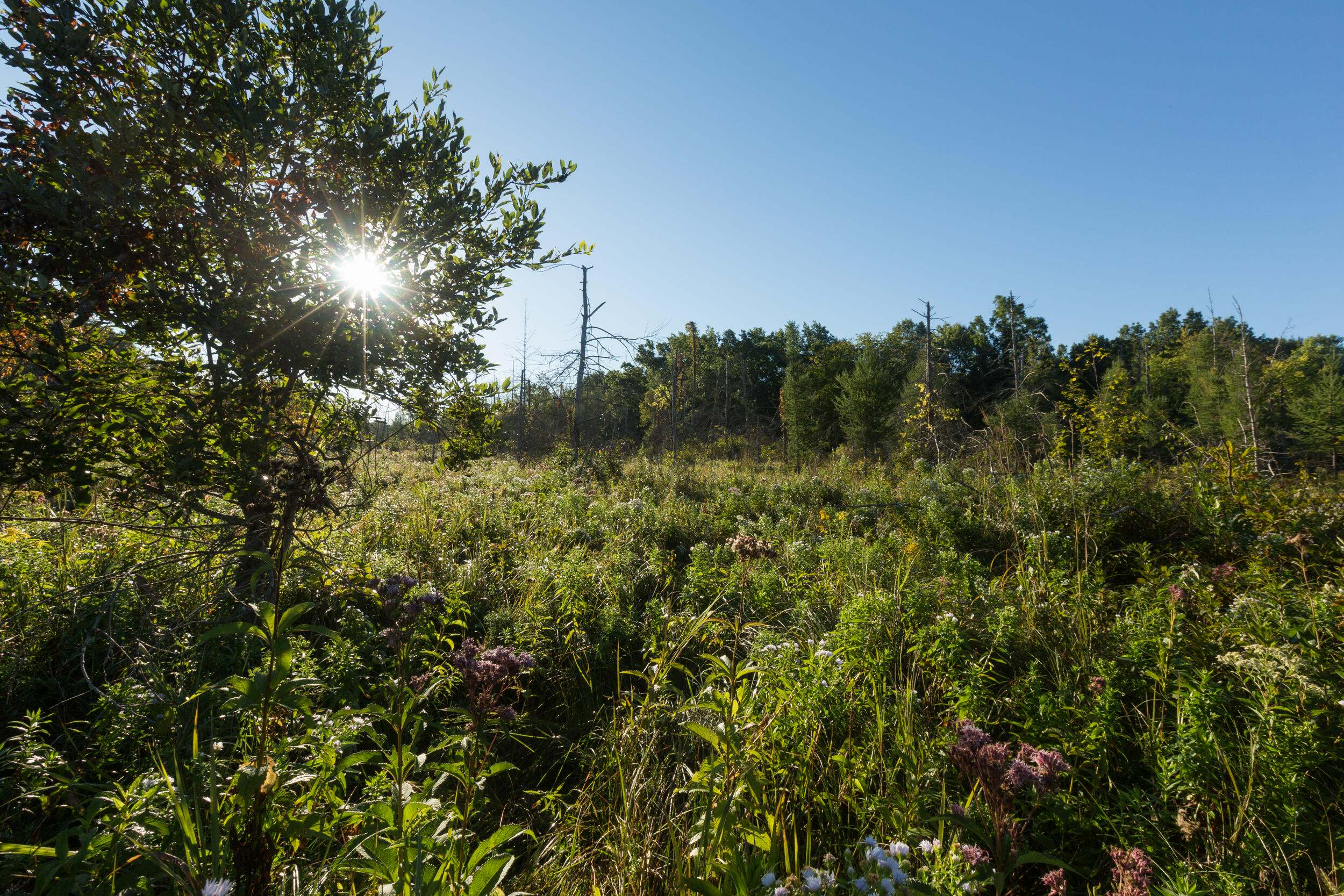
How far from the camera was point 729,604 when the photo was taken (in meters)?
4.05

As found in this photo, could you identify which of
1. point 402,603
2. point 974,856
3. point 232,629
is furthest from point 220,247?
point 974,856

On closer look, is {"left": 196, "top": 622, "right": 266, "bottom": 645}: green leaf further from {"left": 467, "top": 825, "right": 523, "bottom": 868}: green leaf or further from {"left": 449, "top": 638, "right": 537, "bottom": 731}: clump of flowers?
{"left": 467, "top": 825, "right": 523, "bottom": 868}: green leaf

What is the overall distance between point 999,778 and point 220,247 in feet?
12.0

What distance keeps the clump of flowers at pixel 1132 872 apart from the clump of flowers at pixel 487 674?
Result: 1.69 meters

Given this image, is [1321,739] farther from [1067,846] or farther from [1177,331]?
[1177,331]

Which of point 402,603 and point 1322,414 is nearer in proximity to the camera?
point 402,603

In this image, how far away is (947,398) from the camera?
20.5 m

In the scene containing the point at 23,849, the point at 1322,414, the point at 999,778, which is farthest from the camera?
the point at 1322,414

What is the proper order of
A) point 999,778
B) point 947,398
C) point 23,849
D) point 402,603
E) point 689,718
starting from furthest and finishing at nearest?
point 947,398, point 689,718, point 402,603, point 999,778, point 23,849

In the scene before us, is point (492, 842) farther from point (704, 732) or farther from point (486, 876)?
point (704, 732)

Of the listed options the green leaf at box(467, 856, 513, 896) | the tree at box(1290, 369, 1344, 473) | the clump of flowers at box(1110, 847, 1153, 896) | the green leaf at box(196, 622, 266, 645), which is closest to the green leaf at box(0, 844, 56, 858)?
the green leaf at box(196, 622, 266, 645)

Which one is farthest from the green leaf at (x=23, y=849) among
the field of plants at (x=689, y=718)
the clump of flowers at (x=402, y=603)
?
the clump of flowers at (x=402, y=603)

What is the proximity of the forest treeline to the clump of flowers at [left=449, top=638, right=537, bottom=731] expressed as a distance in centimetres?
206

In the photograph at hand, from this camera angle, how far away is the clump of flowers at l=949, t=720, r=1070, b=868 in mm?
1387
